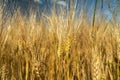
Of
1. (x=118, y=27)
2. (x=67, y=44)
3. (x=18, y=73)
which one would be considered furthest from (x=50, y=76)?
(x=118, y=27)

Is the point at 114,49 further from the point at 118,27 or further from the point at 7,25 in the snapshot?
the point at 7,25

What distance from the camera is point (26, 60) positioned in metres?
1.97

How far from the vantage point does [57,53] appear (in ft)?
5.59

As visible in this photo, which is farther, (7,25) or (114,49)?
(7,25)

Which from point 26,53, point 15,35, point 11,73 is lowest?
point 11,73

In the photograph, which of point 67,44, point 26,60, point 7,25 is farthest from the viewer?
point 7,25

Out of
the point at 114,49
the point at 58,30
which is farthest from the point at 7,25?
the point at 114,49

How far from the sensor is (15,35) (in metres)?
2.57

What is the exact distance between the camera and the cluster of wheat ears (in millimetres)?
1624

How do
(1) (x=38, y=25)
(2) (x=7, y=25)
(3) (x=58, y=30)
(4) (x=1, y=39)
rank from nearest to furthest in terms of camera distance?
1. (3) (x=58, y=30)
2. (4) (x=1, y=39)
3. (2) (x=7, y=25)
4. (1) (x=38, y=25)

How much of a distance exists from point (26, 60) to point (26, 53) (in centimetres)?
9

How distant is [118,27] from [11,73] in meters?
0.93

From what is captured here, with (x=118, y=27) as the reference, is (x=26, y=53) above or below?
below

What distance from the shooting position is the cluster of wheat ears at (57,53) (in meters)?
1.62
